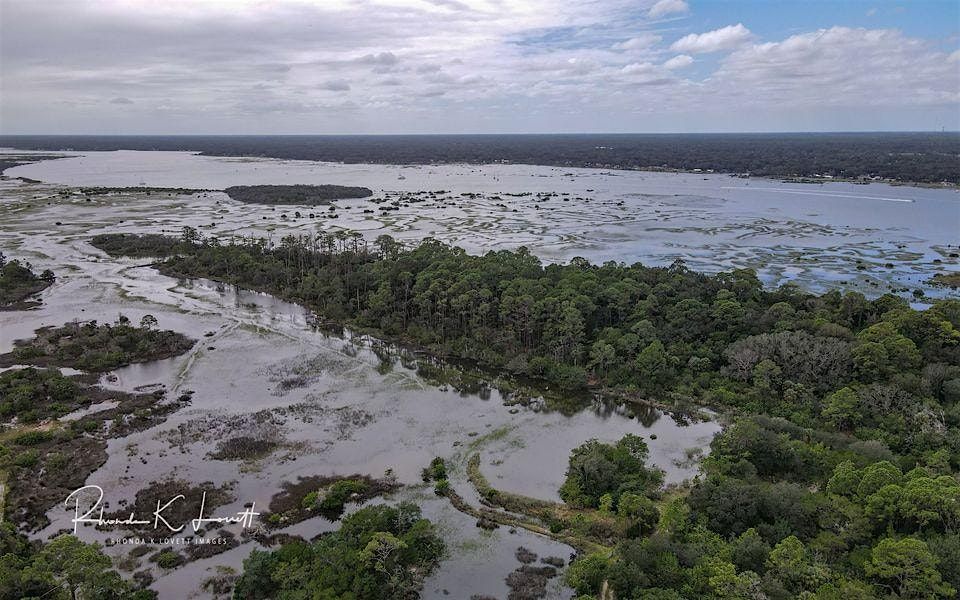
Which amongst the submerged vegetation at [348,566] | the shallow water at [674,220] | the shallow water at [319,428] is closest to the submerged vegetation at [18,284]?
the shallow water at [319,428]

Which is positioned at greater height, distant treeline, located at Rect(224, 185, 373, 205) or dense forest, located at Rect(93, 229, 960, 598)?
distant treeline, located at Rect(224, 185, 373, 205)

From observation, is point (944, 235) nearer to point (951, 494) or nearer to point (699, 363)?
point (699, 363)

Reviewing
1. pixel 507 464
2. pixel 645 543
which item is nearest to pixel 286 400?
pixel 507 464

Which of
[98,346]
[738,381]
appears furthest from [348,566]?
[98,346]

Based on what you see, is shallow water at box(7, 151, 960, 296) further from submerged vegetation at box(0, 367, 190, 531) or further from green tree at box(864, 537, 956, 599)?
submerged vegetation at box(0, 367, 190, 531)

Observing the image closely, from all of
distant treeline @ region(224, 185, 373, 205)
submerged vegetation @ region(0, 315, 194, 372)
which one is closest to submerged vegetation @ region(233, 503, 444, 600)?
submerged vegetation @ region(0, 315, 194, 372)

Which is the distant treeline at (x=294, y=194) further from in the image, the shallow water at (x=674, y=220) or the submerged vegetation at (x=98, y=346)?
the submerged vegetation at (x=98, y=346)

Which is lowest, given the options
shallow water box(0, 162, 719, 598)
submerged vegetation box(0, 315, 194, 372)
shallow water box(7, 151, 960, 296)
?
shallow water box(0, 162, 719, 598)
